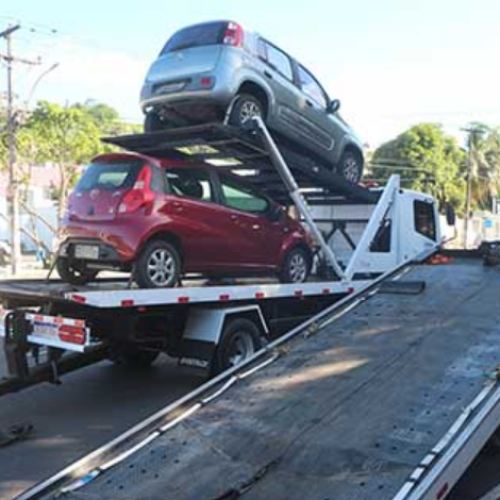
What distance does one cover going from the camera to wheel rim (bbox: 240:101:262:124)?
809cm

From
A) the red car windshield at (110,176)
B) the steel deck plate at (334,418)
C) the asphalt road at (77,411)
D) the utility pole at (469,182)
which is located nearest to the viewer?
the steel deck plate at (334,418)

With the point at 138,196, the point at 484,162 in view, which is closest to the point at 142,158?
the point at 138,196

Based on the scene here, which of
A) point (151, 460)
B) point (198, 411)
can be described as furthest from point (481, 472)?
point (151, 460)

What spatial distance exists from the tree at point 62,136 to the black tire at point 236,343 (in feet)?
65.2

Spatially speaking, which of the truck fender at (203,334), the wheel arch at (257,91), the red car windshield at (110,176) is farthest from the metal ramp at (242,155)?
the truck fender at (203,334)

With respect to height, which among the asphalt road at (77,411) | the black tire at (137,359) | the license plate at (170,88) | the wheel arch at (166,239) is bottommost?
the asphalt road at (77,411)

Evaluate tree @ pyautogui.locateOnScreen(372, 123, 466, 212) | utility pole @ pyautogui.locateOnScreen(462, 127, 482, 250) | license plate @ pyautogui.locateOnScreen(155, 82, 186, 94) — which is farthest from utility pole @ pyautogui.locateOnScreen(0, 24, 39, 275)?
utility pole @ pyautogui.locateOnScreen(462, 127, 482, 250)

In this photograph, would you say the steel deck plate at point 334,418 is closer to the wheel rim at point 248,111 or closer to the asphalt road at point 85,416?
the asphalt road at point 85,416

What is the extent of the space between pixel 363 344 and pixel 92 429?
268 centimetres

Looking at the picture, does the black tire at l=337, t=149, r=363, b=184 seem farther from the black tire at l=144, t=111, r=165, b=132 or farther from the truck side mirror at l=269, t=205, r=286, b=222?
the black tire at l=144, t=111, r=165, b=132

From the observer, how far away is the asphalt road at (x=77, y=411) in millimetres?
5435

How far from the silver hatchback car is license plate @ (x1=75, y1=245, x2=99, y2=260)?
7.01 feet

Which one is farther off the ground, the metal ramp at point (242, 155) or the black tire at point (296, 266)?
the metal ramp at point (242, 155)

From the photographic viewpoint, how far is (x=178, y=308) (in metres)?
7.39
